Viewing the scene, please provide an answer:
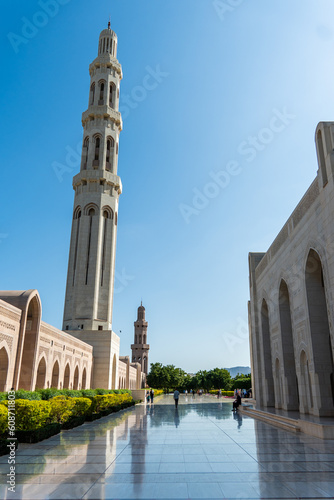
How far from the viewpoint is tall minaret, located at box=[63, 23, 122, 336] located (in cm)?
2872

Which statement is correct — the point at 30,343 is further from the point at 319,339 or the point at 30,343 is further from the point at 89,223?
the point at 89,223

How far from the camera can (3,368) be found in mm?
13578

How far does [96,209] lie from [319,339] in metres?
22.6

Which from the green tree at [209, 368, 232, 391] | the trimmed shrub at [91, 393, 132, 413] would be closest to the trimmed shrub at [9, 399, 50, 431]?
the trimmed shrub at [91, 393, 132, 413]

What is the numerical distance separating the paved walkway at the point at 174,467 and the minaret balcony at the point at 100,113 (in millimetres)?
30191

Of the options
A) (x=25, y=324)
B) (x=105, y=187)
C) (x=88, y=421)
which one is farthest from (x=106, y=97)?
(x=88, y=421)

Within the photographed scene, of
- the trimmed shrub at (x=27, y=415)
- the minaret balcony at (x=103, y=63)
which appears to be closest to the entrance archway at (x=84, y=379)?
the trimmed shrub at (x=27, y=415)

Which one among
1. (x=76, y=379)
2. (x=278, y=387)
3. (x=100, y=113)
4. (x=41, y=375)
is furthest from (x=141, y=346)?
(x=278, y=387)

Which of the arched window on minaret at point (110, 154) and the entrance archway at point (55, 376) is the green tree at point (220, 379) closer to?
the arched window on minaret at point (110, 154)

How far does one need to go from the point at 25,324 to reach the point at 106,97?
26.8 meters

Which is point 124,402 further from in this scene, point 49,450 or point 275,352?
point 49,450

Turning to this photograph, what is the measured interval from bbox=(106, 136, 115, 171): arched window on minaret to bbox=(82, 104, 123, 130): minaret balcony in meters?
2.22

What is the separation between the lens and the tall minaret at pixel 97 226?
27.9 meters

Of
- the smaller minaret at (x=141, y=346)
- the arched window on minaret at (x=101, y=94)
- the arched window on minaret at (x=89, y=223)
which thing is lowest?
the smaller minaret at (x=141, y=346)
